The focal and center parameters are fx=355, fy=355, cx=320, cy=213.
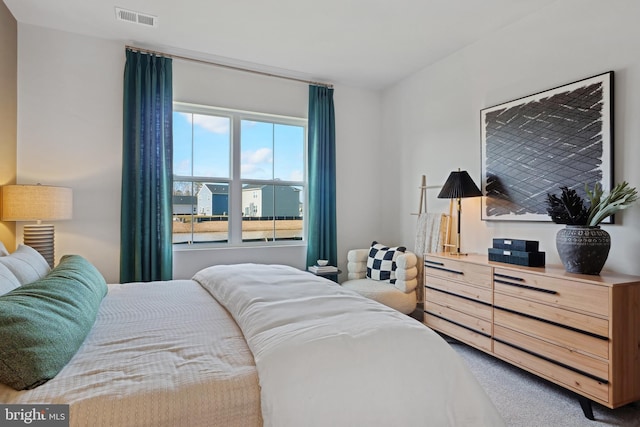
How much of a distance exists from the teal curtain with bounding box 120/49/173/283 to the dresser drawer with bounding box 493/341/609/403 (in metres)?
2.86

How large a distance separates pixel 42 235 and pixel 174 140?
55.7 inches

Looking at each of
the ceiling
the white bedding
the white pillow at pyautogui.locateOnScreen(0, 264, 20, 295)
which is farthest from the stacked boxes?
the white pillow at pyautogui.locateOnScreen(0, 264, 20, 295)

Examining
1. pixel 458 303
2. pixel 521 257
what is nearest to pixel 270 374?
pixel 521 257

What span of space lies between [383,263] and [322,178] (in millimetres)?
1190

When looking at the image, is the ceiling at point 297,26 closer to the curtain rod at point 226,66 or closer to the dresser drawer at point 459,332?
the curtain rod at point 226,66

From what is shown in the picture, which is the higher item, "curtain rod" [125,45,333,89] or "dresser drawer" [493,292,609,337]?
"curtain rod" [125,45,333,89]

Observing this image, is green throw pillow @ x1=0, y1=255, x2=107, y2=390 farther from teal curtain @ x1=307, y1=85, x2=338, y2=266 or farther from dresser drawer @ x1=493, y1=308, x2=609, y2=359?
teal curtain @ x1=307, y1=85, x2=338, y2=266

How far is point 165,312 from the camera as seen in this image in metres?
1.71

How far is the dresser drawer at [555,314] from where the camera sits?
190 cm

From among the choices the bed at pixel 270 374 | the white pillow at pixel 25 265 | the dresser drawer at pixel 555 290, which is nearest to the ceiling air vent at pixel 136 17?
the white pillow at pixel 25 265

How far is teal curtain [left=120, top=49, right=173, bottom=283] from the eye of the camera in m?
3.20

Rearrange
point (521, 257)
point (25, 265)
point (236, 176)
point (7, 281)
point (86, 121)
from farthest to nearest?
point (236, 176) → point (86, 121) → point (521, 257) → point (25, 265) → point (7, 281)

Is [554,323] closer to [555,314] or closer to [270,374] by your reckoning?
[555,314]

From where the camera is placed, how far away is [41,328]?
3.52ft
